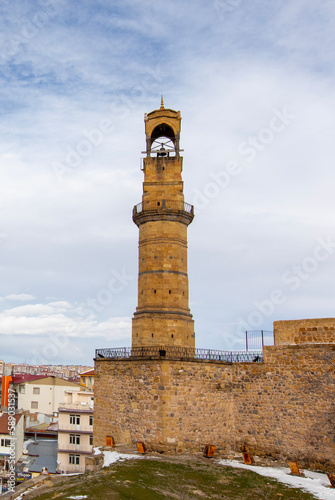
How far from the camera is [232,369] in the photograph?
23.0m

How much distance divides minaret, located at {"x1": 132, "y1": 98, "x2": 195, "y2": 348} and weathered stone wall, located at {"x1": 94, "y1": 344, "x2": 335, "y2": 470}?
12.5 feet

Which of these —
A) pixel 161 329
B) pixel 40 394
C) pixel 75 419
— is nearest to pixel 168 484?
pixel 161 329

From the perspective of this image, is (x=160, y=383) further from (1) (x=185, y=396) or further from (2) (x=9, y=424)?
(2) (x=9, y=424)

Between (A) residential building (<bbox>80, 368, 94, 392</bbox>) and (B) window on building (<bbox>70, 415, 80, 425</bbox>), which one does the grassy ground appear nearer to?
(B) window on building (<bbox>70, 415, 80, 425</bbox>)

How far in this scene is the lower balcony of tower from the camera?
25.7 m

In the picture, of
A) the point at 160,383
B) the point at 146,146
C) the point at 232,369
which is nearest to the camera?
the point at 160,383

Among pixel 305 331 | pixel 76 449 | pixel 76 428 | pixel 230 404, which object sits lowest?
pixel 76 449

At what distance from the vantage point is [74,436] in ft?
129

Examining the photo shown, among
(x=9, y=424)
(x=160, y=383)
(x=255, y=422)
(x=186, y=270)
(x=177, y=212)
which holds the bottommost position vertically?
(x=9, y=424)

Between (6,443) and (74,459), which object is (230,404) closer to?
(74,459)

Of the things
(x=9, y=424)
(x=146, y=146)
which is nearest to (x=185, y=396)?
(x=146, y=146)

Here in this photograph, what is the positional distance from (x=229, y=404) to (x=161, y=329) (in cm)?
560

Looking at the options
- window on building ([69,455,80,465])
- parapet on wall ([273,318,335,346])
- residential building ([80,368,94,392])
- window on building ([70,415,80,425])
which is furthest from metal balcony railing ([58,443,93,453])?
parapet on wall ([273,318,335,346])

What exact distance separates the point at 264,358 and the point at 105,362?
801cm
